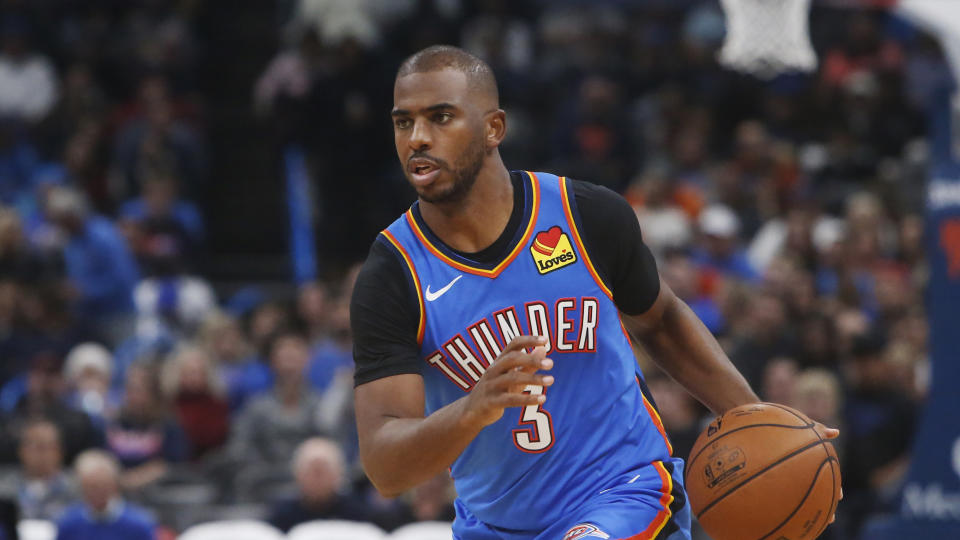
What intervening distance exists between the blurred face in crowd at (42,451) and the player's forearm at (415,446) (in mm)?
6601

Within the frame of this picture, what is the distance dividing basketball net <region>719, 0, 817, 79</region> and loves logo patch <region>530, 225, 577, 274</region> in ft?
15.2

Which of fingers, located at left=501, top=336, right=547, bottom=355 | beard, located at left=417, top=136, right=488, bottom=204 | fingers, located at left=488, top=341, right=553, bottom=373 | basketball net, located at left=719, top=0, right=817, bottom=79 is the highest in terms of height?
basketball net, located at left=719, top=0, right=817, bottom=79

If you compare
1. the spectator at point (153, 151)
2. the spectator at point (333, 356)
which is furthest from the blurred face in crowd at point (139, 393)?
the spectator at point (153, 151)

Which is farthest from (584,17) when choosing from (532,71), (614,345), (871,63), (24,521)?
(614,345)

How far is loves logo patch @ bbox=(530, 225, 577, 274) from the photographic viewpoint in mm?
4355

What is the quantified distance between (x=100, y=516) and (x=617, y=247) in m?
6.06

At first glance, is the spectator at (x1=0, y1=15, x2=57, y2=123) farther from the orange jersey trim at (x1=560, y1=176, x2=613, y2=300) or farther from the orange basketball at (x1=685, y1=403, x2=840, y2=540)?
the orange basketball at (x1=685, y1=403, x2=840, y2=540)

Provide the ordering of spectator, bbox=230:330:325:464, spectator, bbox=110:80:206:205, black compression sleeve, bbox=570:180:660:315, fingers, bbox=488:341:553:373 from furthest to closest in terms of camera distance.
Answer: spectator, bbox=110:80:206:205
spectator, bbox=230:330:325:464
black compression sleeve, bbox=570:180:660:315
fingers, bbox=488:341:553:373

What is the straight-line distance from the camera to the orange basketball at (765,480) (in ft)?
14.3

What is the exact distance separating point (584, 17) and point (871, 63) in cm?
330

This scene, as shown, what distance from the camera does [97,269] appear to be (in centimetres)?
1284

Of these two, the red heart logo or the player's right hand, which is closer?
the player's right hand

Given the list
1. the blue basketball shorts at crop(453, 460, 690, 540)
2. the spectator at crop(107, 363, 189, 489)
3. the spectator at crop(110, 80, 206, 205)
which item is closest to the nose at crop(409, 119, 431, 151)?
the blue basketball shorts at crop(453, 460, 690, 540)

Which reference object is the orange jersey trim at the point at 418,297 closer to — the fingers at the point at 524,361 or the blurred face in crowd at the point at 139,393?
the fingers at the point at 524,361
